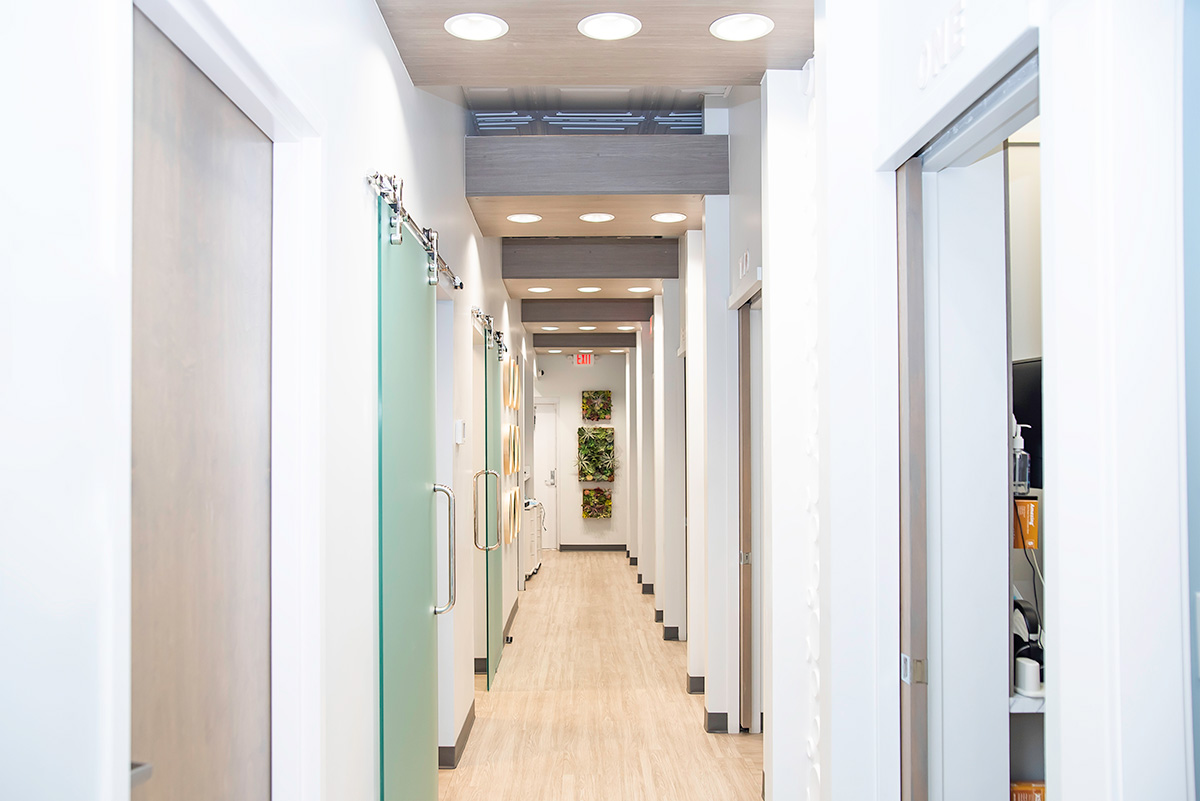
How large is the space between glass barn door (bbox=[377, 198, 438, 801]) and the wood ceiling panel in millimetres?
1342

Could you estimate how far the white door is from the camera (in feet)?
34.8

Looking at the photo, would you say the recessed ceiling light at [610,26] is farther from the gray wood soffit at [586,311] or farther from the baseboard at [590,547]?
the baseboard at [590,547]

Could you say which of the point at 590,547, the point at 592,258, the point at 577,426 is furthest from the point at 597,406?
the point at 592,258

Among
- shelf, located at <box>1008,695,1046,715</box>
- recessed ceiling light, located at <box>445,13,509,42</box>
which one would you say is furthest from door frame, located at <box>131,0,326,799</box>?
shelf, located at <box>1008,695,1046,715</box>

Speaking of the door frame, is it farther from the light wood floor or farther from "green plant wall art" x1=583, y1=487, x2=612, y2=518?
"green plant wall art" x1=583, y1=487, x2=612, y2=518

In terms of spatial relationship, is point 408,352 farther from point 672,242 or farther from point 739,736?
point 672,242

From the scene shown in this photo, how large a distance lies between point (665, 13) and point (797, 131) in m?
0.63

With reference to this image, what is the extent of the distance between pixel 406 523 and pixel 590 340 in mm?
6583

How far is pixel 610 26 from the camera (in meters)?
2.25

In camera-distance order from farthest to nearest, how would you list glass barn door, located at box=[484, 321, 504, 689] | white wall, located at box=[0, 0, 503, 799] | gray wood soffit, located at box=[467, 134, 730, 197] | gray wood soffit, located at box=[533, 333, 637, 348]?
gray wood soffit, located at box=[533, 333, 637, 348], glass barn door, located at box=[484, 321, 504, 689], gray wood soffit, located at box=[467, 134, 730, 197], white wall, located at box=[0, 0, 503, 799]

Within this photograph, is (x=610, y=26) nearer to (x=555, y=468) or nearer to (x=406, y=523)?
(x=406, y=523)

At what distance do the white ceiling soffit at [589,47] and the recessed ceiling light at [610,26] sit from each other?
24 millimetres

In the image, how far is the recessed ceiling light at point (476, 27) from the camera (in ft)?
7.25
